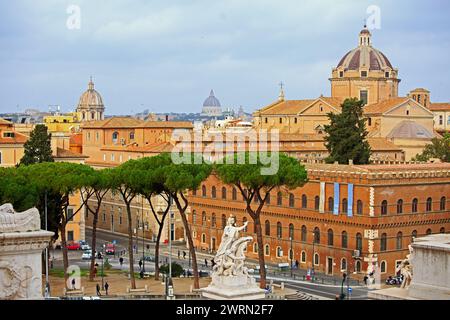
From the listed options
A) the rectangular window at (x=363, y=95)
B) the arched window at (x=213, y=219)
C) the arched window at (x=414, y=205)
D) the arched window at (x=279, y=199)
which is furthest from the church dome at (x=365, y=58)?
the arched window at (x=414, y=205)

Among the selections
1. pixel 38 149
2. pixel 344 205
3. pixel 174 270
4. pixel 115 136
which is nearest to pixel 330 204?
pixel 344 205

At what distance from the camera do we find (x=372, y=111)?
262 feet

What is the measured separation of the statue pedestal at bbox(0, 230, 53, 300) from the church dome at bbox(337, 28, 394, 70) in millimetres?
69868

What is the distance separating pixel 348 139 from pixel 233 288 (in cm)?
3862

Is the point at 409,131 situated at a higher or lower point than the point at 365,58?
lower

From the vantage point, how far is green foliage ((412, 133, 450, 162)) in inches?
2660

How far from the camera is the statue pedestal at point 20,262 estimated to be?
1934 centimetres

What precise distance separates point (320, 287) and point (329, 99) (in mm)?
39879

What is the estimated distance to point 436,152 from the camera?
6838cm

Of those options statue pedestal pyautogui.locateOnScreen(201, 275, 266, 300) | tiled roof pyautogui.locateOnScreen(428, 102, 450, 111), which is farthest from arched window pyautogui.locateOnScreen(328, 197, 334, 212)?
tiled roof pyautogui.locateOnScreen(428, 102, 450, 111)

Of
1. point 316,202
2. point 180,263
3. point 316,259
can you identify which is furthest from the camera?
point 180,263

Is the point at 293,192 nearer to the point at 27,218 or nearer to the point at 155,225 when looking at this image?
the point at 155,225

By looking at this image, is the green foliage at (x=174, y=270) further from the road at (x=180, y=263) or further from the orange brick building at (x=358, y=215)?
the orange brick building at (x=358, y=215)

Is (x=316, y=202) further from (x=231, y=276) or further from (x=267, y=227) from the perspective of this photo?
(x=231, y=276)
